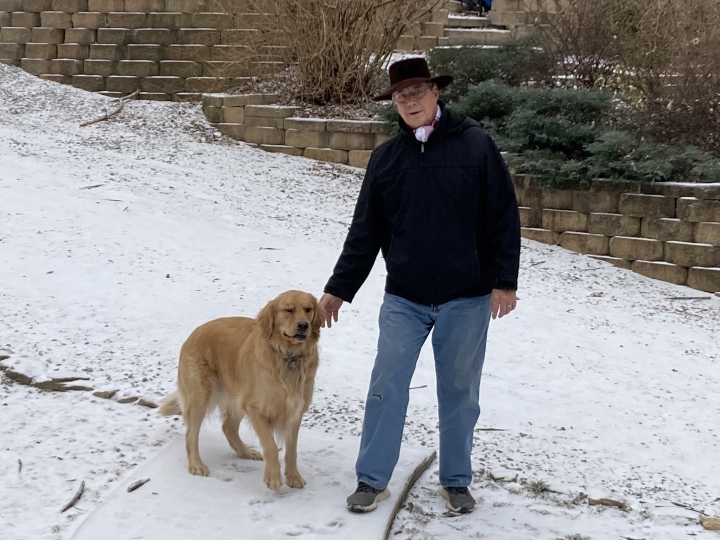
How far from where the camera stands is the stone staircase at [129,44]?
1353 centimetres

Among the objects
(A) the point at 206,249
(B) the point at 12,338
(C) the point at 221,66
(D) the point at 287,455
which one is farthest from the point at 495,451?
(C) the point at 221,66

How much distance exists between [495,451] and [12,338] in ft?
10.5

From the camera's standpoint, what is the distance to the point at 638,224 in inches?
345

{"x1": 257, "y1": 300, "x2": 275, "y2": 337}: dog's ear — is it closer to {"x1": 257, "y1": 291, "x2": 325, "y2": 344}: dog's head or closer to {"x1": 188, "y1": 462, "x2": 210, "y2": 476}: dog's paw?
{"x1": 257, "y1": 291, "x2": 325, "y2": 344}: dog's head

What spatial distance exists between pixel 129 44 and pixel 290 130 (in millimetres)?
4160

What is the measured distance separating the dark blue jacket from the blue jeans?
0.25 ft

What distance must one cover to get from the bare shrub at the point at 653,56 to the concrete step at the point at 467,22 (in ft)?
13.7

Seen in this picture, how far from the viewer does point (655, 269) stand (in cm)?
866

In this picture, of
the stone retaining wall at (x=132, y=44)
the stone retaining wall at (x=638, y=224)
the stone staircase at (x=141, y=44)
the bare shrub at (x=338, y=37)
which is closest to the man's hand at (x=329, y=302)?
the stone retaining wall at (x=638, y=224)

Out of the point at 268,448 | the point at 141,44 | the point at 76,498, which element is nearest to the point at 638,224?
the point at 268,448

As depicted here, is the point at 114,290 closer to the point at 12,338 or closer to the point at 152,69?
the point at 12,338

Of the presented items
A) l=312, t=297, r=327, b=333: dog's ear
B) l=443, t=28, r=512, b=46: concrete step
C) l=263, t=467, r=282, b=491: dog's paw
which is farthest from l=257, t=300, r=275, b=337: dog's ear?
l=443, t=28, r=512, b=46: concrete step

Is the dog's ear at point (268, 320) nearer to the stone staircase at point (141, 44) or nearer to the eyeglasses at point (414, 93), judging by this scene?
the eyeglasses at point (414, 93)

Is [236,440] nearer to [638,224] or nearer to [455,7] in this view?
[638,224]
